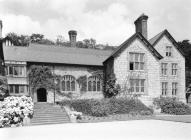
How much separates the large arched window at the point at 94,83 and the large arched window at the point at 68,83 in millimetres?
2405

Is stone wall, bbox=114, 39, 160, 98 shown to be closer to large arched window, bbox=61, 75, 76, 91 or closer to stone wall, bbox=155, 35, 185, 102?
stone wall, bbox=155, 35, 185, 102

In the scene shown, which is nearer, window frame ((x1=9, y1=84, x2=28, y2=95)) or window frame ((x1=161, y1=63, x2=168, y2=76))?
window frame ((x1=9, y1=84, x2=28, y2=95))

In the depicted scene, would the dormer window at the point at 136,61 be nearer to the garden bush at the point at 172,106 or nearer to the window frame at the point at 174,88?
the garden bush at the point at 172,106

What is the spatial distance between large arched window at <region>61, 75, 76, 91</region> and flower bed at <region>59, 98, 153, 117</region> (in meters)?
5.08

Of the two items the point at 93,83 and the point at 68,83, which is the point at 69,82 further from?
the point at 93,83

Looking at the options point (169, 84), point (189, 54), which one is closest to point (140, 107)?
point (169, 84)

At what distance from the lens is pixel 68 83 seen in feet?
102

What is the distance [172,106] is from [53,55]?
59.1 ft

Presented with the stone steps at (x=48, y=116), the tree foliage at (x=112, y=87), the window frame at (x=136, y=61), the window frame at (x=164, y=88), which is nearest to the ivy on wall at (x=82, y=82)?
the tree foliage at (x=112, y=87)

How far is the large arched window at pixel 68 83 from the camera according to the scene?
101 ft

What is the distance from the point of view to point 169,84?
115 feet

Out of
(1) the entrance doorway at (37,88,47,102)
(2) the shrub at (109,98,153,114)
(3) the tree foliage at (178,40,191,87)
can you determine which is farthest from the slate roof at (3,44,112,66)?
(3) the tree foliage at (178,40,191,87)

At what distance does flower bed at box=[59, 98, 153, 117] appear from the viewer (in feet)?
73.9

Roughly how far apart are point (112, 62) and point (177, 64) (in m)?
12.6
